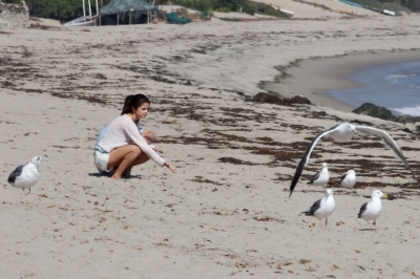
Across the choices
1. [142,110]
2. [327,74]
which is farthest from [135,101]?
[327,74]

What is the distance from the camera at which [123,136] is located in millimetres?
12031

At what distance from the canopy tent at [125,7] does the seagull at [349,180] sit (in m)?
44.5

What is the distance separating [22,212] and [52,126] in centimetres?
831

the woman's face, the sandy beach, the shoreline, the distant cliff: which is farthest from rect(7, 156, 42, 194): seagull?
the distant cliff

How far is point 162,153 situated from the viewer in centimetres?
1565

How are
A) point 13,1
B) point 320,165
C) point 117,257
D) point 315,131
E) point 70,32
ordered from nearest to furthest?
point 117,257 < point 320,165 < point 315,131 < point 70,32 < point 13,1

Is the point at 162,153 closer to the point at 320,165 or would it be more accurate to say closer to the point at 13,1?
the point at 320,165

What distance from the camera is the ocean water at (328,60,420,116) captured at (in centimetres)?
3183

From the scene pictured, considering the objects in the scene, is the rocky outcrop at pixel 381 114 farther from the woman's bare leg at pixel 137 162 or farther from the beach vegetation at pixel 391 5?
the beach vegetation at pixel 391 5

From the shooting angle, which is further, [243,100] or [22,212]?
[243,100]

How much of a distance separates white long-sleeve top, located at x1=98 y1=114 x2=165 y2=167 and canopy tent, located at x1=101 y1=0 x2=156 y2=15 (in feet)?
148

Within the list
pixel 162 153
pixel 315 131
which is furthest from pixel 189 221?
pixel 315 131

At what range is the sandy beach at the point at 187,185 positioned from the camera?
328 inches

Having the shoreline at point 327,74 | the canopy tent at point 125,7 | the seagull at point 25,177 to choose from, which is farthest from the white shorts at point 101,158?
the canopy tent at point 125,7
